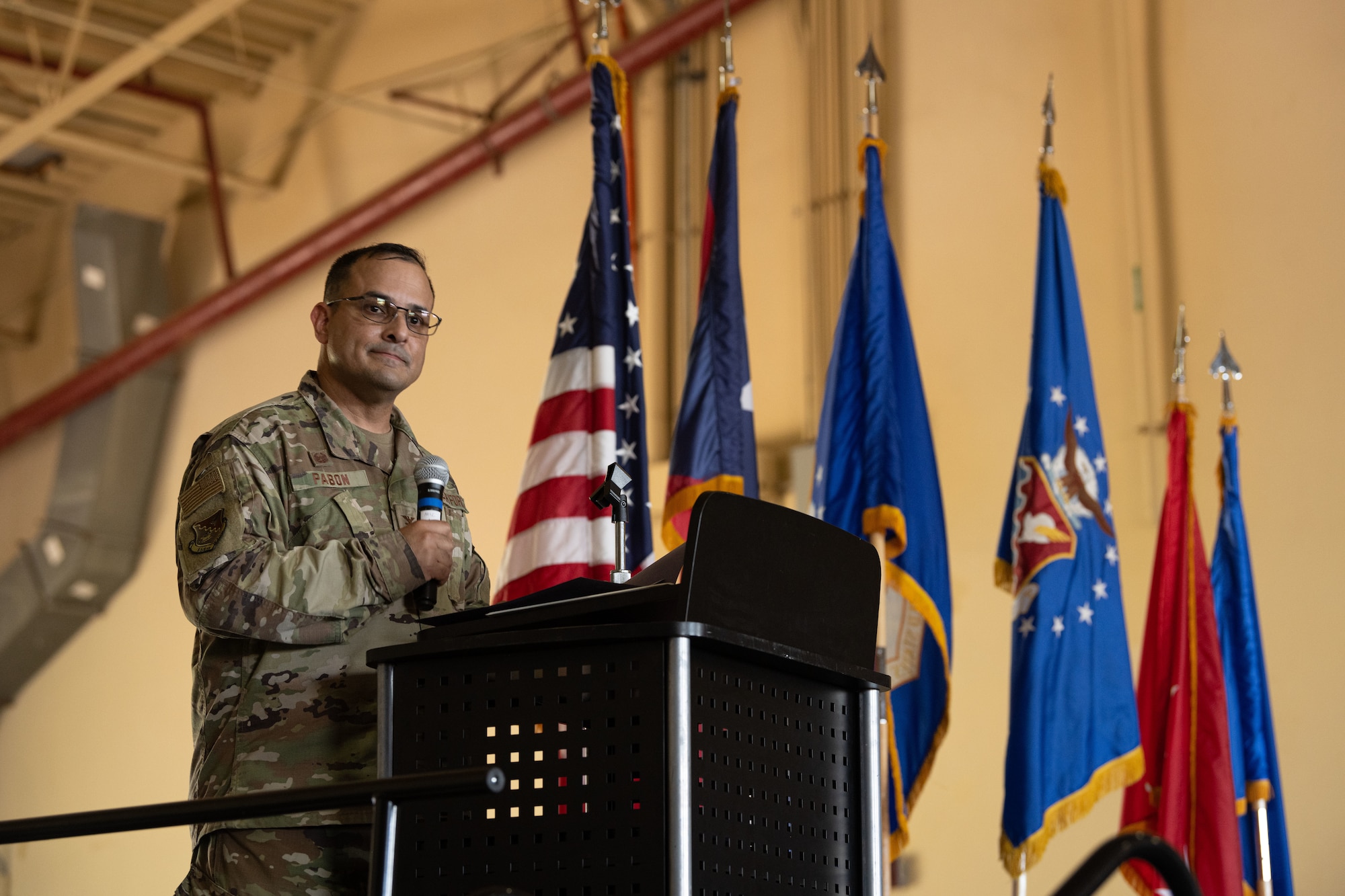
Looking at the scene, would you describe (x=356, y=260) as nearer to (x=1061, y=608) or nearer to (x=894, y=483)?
(x=894, y=483)

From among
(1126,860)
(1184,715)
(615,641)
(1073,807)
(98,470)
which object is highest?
(98,470)

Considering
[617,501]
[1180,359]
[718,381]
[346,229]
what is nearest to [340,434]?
[617,501]

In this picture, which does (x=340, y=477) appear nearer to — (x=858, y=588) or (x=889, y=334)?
(x=858, y=588)

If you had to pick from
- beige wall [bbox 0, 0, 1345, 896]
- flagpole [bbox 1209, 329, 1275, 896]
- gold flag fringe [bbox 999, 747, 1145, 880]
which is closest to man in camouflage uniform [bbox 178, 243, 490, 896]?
gold flag fringe [bbox 999, 747, 1145, 880]

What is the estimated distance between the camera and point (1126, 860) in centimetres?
121

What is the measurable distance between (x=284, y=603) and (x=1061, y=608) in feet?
8.15

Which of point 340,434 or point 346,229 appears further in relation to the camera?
point 346,229

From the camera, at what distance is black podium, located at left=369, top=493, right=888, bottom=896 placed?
152 cm

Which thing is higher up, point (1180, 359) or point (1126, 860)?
point (1180, 359)

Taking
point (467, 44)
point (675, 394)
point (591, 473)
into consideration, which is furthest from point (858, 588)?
point (467, 44)

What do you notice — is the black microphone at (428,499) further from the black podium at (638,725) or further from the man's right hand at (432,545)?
the black podium at (638,725)

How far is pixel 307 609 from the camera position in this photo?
1.87 m

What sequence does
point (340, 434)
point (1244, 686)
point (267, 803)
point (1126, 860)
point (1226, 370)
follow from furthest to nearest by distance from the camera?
point (1226, 370) → point (1244, 686) → point (340, 434) → point (267, 803) → point (1126, 860)

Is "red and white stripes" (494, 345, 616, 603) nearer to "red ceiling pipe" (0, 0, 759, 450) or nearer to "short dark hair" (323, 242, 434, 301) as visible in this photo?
"short dark hair" (323, 242, 434, 301)
